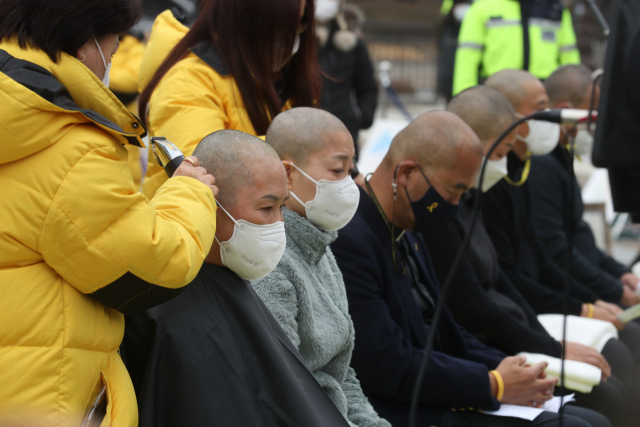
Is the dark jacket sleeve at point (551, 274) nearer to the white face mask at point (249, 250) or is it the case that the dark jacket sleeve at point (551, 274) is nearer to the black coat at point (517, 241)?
the black coat at point (517, 241)

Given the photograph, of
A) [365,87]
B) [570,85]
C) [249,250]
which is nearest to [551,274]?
[570,85]

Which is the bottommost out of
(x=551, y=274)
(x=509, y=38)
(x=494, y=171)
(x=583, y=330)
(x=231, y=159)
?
(x=551, y=274)

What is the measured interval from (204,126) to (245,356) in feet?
3.67

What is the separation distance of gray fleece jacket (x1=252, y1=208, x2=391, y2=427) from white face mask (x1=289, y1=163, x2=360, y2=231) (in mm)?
53

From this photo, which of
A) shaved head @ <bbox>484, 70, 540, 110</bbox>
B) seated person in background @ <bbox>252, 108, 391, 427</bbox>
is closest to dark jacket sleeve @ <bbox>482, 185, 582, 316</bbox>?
shaved head @ <bbox>484, 70, 540, 110</bbox>

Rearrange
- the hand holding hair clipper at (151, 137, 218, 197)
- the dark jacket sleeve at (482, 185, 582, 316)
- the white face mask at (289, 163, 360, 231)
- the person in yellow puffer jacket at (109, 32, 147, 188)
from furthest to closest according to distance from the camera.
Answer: the person in yellow puffer jacket at (109, 32, 147, 188)
the dark jacket sleeve at (482, 185, 582, 316)
the white face mask at (289, 163, 360, 231)
the hand holding hair clipper at (151, 137, 218, 197)

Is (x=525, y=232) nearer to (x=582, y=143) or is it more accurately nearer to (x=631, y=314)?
(x=631, y=314)

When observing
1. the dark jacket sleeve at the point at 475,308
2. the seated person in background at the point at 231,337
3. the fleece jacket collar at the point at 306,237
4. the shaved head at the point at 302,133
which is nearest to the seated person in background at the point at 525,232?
the dark jacket sleeve at the point at 475,308

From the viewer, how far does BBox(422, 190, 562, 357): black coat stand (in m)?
3.30

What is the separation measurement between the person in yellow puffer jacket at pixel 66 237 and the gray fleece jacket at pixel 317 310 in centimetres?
49

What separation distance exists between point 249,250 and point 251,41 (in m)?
1.22

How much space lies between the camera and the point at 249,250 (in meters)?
1.94

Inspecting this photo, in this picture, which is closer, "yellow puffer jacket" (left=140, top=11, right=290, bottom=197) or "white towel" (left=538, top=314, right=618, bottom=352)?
"yellow puffer jacket" (left=140, top=11, right=290, bottom=197)

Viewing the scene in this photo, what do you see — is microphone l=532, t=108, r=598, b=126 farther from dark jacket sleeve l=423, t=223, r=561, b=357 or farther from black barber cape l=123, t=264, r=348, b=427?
dark jacket sleeve l=423, t=223, r=561, b=357
